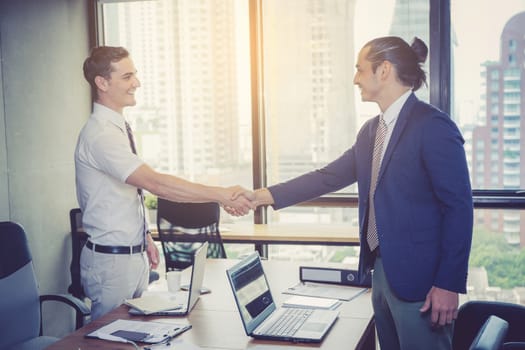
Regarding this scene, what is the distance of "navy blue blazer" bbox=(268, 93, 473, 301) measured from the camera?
2059 mm

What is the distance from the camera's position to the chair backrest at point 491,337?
1601 mm

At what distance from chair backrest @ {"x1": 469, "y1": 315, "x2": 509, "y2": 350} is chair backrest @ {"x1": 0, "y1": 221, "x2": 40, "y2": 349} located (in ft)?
6.75

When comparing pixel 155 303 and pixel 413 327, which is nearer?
pixel 413 327

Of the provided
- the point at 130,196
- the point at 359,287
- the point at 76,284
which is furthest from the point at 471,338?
the point at 76,284

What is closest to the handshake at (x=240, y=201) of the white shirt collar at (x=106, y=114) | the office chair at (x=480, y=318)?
the white shirt collar at (x=106, y=114)

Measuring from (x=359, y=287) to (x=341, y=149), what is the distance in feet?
7.21

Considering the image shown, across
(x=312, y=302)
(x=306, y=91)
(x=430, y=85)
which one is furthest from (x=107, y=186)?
(x=430, y=85)

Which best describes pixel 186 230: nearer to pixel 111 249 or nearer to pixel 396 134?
pixel 111 249

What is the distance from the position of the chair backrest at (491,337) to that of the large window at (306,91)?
9.51ft

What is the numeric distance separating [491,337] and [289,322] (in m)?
0.80

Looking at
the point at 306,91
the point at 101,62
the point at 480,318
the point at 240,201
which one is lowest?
the point at 480,318

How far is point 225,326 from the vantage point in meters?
2.29

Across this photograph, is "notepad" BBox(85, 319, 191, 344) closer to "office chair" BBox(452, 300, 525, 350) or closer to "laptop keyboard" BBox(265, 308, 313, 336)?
"laptop keyboard" BBox(265, 308, 313, 336)

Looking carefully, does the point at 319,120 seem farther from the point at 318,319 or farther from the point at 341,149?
the point at 318,319
